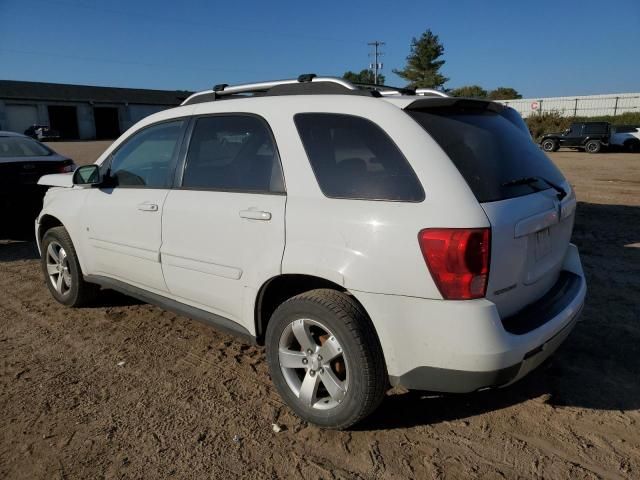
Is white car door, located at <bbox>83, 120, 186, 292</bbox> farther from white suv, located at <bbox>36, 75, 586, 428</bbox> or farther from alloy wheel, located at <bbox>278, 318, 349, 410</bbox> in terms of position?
alloy wheel, located at <bbox>278, 318, 349, 410</bbox>

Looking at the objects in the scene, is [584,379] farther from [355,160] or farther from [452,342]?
[355,160]

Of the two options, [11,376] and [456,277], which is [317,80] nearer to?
[456,277]

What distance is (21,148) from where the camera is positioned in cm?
784

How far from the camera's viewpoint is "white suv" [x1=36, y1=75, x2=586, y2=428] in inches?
90.4

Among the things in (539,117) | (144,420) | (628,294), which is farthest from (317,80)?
(539,117)

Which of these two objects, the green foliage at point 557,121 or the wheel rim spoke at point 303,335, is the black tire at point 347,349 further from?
the green foliage at point 557,121

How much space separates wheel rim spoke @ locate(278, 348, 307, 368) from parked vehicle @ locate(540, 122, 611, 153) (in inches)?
1118

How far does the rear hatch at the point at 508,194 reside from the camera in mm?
2342

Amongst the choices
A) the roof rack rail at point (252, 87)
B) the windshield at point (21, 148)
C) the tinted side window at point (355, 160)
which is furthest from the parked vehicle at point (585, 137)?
the tinted side window at point (355, 160)

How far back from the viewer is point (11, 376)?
11.3ft

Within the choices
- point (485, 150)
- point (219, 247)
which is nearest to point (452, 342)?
point (485, 150)

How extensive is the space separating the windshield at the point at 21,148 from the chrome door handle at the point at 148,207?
17.0ft

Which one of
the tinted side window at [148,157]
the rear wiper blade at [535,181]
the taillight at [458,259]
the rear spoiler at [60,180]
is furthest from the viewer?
the rear spoiler at [60,180]

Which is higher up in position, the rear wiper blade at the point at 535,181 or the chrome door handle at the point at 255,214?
the rear wiper blade at the point at 535,181
